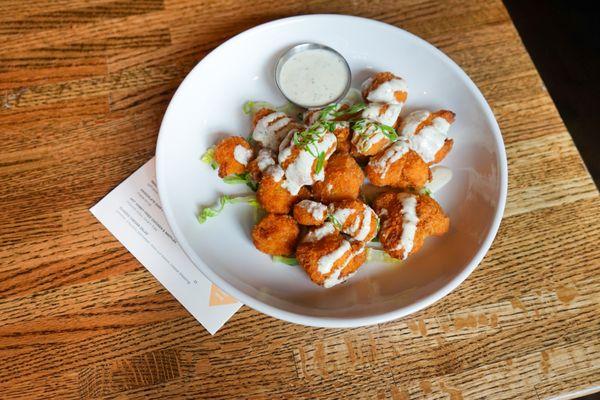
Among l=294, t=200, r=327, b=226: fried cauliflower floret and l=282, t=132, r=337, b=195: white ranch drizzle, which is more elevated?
l=282, t=132, r=337, b=195: white ranch drizzle

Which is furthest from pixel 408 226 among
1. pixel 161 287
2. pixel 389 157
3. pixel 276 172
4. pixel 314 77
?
pixel 161 287

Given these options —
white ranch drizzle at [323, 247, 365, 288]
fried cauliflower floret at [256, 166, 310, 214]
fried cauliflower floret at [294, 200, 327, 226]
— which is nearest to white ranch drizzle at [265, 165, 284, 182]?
fried cauliflower floret at [256, 166, 310, 214]

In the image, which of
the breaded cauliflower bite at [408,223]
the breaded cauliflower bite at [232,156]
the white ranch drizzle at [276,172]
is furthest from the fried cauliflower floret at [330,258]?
the breaded cauliflower bite at [232,156]

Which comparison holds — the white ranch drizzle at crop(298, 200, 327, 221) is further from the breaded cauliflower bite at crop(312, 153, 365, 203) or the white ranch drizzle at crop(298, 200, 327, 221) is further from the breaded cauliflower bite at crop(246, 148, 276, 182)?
the breaded cauliflower bite at crop(246, 148, 276, 182)

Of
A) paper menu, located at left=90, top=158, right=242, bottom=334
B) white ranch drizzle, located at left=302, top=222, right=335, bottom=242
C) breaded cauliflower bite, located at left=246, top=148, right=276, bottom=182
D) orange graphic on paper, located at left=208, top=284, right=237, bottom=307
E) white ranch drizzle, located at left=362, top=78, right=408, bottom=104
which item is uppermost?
white ranch drizzle, located at left=362, top=78, right=408, bottom=104

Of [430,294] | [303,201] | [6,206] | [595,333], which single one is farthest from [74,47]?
[595,333]

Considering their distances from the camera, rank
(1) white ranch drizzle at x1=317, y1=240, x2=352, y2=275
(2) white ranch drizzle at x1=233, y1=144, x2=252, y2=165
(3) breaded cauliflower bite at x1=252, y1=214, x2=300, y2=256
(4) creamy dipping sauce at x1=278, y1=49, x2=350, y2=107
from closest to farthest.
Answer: (1) white ranch drizzle at x1=317, y1=240, x2=352, y2=275
(3) breaded cauliflower bite at x1=252, y1=214, x2=300, y2=256
(2) white ranch drizzle at x1=233, y1=144, x2=252, y2=165
(4) creamy dipping sauce at x1=278, y1=49, x2=350, y2=107

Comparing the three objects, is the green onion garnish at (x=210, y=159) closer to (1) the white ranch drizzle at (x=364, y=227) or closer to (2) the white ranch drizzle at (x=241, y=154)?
(2) the white ranch drizzle at (x=241, y=154)

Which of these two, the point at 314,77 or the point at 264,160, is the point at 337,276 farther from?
the point at 314,77
